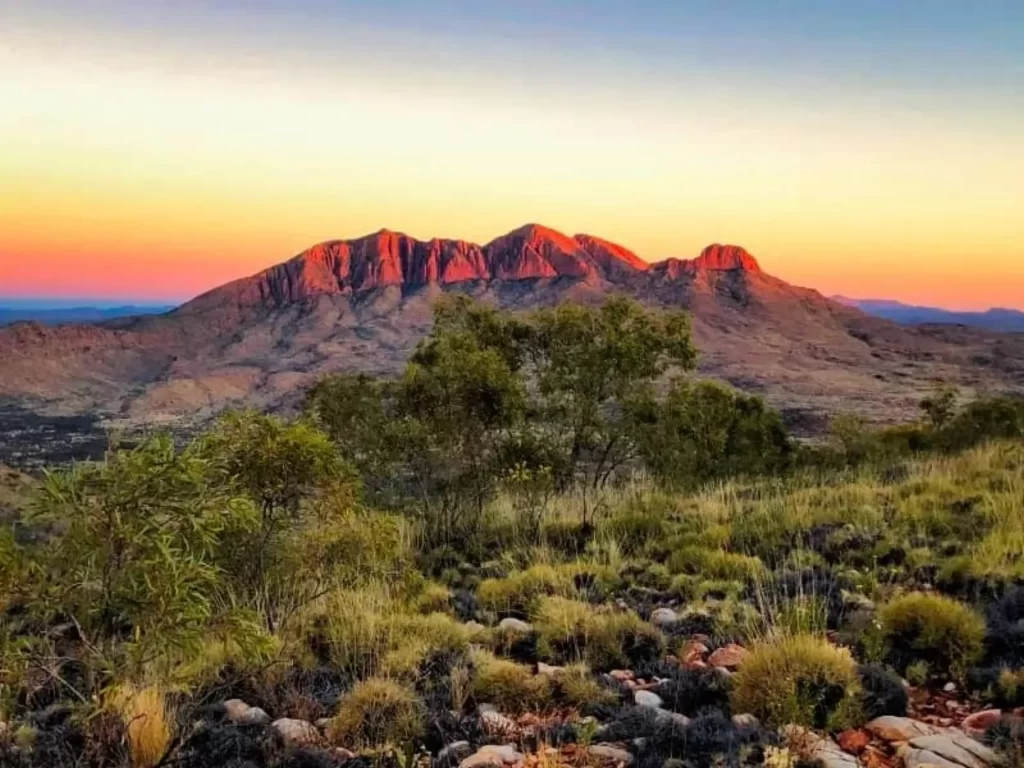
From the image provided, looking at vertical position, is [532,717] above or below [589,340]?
below

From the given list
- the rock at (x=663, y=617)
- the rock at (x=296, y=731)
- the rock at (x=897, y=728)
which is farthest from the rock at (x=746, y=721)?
the rock at (x=296, y=731)

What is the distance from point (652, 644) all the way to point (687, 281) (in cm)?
17543

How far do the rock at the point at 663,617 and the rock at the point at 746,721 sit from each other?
1.95m

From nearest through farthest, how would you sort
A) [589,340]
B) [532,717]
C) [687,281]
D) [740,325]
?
[532,717]
[589,340]
[740,325]
[687,281]

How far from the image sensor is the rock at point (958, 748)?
4.02 metres

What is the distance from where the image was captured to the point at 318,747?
467 cm

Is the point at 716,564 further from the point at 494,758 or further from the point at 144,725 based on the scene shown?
the point at 144,725

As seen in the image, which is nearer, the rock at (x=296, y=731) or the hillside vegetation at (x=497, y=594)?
the hillside vegetation at (x=497, y=594)

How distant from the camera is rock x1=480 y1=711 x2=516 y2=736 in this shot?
4.78m

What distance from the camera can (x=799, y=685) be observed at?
483cm

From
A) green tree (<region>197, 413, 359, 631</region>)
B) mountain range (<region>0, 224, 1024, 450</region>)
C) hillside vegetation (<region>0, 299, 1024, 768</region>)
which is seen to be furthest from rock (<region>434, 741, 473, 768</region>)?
mountain range (<region>0, 224, 1024, 450</region>)

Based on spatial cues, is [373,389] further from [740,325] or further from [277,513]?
[740,325]

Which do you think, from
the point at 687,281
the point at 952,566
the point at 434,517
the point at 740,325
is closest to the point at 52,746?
the point at 952,566

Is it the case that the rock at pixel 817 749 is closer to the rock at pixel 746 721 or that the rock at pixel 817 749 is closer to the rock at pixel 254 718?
the rock at pixel 746 721
